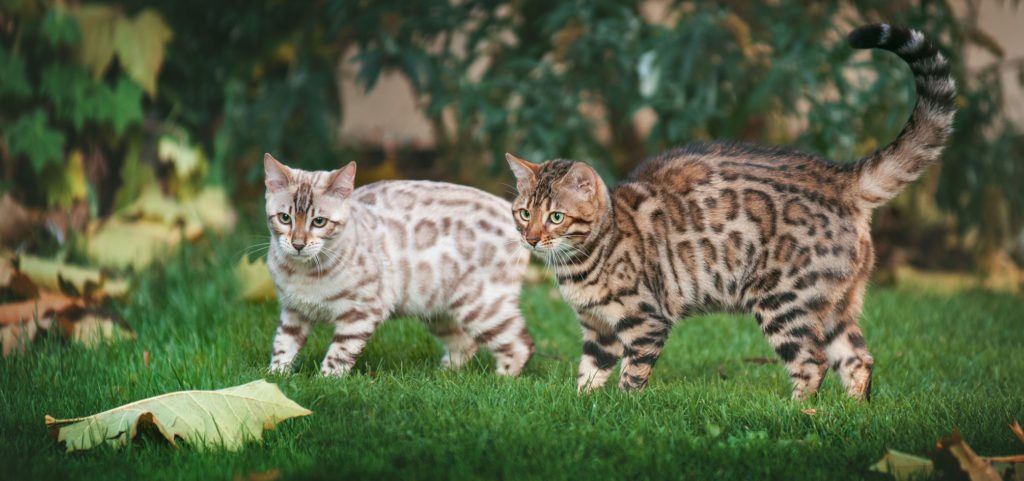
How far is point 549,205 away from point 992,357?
309cm

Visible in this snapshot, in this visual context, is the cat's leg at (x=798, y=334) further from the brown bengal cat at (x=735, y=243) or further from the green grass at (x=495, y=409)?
the green grass at (x=495, y=409)

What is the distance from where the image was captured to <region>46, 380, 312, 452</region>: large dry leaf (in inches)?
141

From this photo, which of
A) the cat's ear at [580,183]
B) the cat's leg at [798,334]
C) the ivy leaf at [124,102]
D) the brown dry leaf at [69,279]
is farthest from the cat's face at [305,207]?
the ivy leaf at [124,102]

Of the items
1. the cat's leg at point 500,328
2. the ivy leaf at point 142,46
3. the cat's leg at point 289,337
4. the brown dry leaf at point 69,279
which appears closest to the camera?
the cat's leg at point 289,337

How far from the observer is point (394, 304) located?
15.8ft

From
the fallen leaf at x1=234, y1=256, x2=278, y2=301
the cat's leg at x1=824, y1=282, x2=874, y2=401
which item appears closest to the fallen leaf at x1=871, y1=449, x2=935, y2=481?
the cat's leg at x1=824, y1=282, x2=874, y2=401

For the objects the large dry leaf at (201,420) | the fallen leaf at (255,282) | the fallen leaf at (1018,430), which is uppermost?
the fallen leaf at (255,282)

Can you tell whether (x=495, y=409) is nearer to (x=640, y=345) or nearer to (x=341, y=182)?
(x=640, y=345)

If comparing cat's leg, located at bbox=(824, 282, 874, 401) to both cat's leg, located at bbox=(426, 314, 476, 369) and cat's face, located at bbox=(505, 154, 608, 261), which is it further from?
cat's leg, located at bbox=(426, 314, 476, 369)

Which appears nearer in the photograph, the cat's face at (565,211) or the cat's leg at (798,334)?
the cat's leg at (798,334)

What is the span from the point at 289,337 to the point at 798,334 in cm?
264

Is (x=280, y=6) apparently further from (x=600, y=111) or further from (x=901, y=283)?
(x=901, y=283)

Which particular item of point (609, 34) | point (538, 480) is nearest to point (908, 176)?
point (538, 480)

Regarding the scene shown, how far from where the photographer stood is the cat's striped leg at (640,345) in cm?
441
